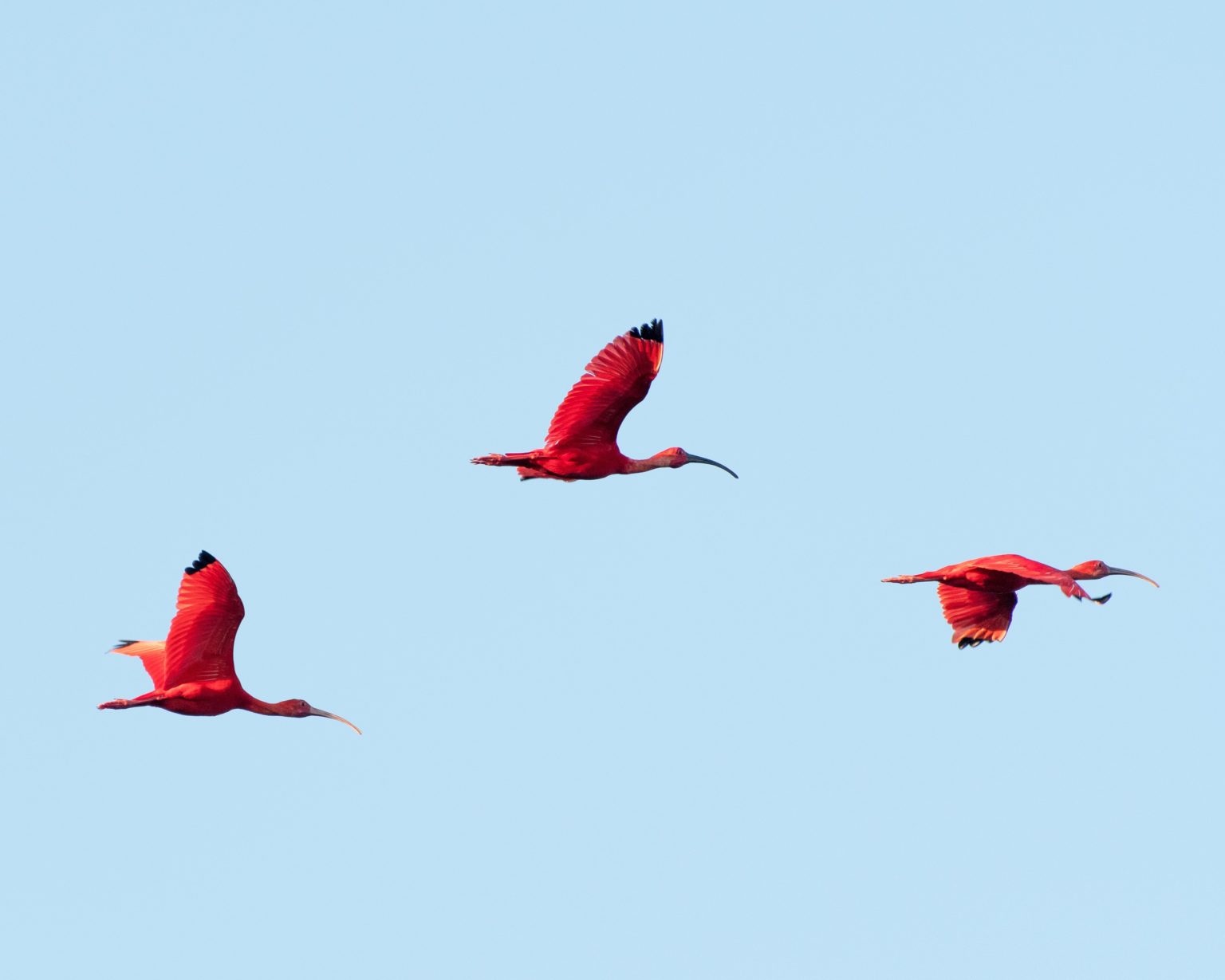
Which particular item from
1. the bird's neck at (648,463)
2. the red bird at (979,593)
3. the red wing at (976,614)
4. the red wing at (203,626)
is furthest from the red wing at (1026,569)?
the red wing at (203,626)

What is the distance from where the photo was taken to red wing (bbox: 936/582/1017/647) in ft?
131

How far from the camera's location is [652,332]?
36.9 m

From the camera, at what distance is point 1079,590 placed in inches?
1356

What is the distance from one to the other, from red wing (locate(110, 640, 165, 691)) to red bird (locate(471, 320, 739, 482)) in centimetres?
630

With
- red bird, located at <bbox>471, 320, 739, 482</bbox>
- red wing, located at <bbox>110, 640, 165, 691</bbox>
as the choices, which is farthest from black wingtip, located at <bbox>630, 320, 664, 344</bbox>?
red wing, located at <bbox>110, 640, 165, 691</bbox>

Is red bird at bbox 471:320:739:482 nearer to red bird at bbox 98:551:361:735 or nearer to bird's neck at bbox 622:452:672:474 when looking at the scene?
bird's neck at bbox 622:452:672:474

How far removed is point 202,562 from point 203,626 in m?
1.05

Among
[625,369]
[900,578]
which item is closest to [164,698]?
[625,369]

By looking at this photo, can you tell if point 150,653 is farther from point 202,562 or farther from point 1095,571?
point 1095,571

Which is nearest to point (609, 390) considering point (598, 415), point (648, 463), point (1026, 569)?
point (598, 415)

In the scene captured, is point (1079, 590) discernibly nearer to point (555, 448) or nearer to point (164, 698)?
point (555, 448)

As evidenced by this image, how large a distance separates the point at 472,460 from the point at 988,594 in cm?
917

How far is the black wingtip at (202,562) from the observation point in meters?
35.7

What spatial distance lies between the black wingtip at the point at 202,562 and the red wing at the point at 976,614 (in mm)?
12494
